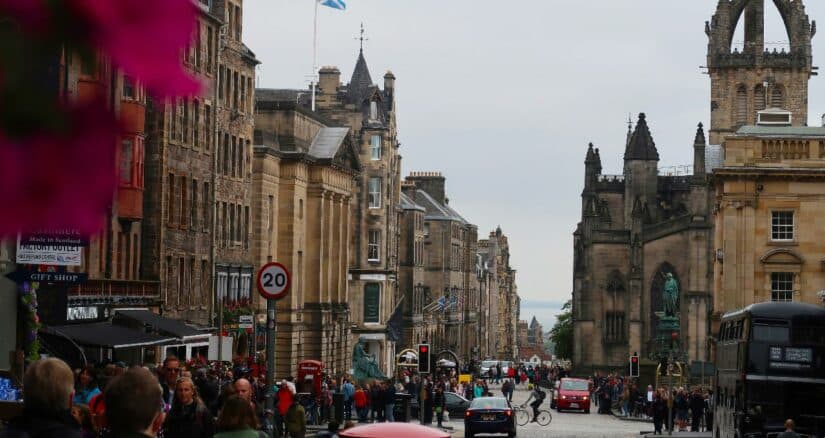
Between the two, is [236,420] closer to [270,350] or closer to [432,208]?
[270,350]

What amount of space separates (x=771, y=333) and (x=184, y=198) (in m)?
25.2

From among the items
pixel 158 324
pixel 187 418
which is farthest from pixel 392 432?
pixel 158 324

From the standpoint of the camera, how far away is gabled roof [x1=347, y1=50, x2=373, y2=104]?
99.4 m

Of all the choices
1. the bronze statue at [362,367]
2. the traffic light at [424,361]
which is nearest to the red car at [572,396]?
the bronze statue at [362,367]

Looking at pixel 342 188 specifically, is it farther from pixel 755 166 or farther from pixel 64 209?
pixel 64 209

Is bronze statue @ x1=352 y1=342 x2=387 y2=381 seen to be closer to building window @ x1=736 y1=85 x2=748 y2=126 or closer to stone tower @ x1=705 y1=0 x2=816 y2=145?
stone tower @ x1=705 y1=0 x2=816 y2=145

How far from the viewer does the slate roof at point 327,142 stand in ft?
253

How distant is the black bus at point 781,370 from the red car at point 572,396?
38542 millimetres

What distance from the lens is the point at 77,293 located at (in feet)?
123

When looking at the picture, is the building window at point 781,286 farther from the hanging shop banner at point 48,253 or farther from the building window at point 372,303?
the hanging shop banner at point 48,253

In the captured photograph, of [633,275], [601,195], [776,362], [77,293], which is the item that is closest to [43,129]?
[776,362]

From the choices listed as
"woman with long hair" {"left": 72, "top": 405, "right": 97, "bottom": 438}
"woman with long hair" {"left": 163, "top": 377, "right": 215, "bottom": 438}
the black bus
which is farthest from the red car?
"woman with long hair" {"left": 163, "top": 377, "right": 215, "bottom": 438}

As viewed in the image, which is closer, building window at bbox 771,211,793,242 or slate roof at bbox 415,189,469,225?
building window at bbox 771,211,793,242

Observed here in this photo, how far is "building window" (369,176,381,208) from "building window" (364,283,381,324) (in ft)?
15.9
